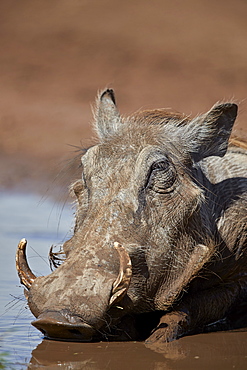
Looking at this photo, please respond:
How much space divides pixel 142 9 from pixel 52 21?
180 centimetres

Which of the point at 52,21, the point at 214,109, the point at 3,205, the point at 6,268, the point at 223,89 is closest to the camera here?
the point at 214,109

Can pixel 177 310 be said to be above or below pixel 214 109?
below

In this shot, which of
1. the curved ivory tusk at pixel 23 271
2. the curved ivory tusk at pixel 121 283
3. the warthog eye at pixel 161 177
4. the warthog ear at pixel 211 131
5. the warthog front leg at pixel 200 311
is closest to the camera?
the curved ivory tusk at pixel 121 283

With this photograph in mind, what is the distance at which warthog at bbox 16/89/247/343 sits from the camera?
4027mm

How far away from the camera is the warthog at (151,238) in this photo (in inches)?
159

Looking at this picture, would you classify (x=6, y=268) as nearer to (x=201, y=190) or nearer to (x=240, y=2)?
(x=201, y=190)

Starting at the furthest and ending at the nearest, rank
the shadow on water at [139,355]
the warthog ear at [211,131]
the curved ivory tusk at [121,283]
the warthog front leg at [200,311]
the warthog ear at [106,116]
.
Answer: the warthog ear at [106,116] < the warthog ear at [211,131] < the warthog front leg at [200,311] < the curved ivory tusk at [121,283] < the shadow on water at [139,355]

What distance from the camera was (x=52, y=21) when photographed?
47.4 feet

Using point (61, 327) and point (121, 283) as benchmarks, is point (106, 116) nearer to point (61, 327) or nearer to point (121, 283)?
point (121, 283)

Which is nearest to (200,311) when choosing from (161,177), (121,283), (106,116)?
(161,177)

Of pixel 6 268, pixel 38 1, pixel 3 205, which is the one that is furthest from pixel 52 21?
pixel 6 268

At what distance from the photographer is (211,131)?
5.05 meters

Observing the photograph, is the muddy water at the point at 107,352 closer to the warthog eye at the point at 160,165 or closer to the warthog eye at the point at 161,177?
the warthog eye at the point at 161,177

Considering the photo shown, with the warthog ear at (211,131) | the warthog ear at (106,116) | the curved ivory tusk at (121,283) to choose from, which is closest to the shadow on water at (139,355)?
the curved ivory tusk at (121,283)
